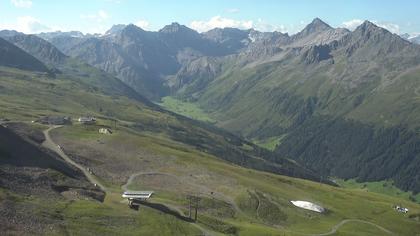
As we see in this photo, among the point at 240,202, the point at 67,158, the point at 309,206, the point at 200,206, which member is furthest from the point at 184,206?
the point at 309,206

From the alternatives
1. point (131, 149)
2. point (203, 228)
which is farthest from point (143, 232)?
point (131, 149)

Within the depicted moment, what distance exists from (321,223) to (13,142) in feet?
306

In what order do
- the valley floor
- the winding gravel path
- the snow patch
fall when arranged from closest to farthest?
the valley floor < the winding gravel path < the snow patch

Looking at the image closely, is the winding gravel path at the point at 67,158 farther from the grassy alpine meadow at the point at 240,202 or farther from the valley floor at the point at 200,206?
the grassy alpine meadow at the point at 240,202

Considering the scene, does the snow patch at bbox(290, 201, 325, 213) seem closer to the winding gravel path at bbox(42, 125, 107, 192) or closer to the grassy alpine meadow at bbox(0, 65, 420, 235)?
the grassy alpine meadow at bbox(0, 65, 420, 235)

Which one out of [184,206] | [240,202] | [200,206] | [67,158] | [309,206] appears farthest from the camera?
[309,206]

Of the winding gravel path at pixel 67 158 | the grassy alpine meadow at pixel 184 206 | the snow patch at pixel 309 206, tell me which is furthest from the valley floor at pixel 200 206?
the snow patch at pixel 309 206

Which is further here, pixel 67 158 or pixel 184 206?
pixel 67 158

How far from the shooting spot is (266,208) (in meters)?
161

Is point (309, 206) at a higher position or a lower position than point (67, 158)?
lower

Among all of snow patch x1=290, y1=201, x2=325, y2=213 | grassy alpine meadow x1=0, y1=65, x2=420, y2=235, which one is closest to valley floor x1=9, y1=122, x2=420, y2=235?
grassy alpine meadow x1=0, y1=65, x2=420, y2=235

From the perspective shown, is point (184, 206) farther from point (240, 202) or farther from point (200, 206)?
point (240, 202)

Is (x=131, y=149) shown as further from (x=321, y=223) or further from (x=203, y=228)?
(x=203, y=228)

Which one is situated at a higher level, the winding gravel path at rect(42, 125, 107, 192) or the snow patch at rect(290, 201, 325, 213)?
the winding gravel path at rect(42, 125, 107, 192)
